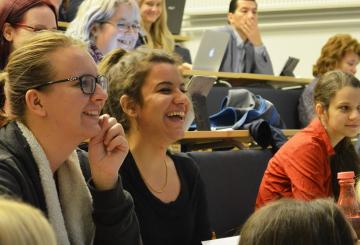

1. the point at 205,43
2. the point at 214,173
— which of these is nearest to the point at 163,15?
the point at 205,43

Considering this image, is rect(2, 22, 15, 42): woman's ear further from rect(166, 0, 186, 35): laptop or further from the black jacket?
rect(166, 0, 186, 35): laptop

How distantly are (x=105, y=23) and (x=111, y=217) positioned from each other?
1610 mm

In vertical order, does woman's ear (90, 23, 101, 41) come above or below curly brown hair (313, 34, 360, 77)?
above

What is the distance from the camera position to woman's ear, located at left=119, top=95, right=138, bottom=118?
6.70ft

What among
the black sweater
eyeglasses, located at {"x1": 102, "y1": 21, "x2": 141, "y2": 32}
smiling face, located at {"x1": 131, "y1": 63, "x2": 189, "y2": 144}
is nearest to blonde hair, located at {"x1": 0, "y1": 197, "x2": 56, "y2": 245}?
the black sweater

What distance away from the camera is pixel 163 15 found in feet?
14.2

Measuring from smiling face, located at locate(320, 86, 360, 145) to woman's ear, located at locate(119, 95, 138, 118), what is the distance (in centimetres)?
98

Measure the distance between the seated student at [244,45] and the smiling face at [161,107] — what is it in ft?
9.96

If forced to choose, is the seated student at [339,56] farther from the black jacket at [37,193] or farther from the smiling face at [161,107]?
the black jacket at [37,193]

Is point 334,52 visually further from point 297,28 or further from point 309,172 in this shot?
point 309,172

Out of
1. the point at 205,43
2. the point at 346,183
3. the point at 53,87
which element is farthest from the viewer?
the point at 205,43

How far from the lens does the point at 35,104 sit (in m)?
1.54

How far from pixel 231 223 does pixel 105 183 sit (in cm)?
102

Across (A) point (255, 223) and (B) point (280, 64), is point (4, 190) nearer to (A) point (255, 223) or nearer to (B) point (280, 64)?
(A) point (255, 223)
